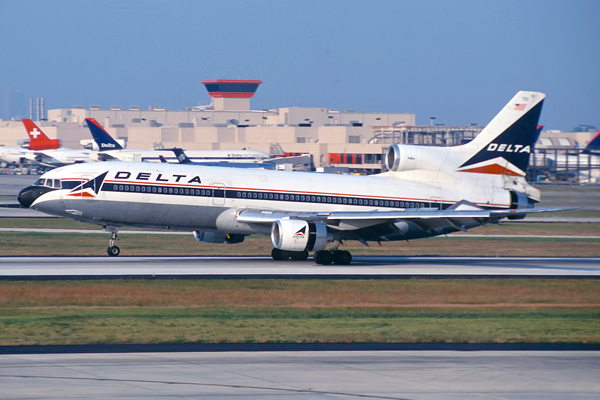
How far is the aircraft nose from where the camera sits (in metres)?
33.4

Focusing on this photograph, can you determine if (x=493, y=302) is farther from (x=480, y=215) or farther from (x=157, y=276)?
(x=157, y=276)

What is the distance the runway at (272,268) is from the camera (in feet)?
96.4

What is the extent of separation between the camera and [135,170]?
113ft

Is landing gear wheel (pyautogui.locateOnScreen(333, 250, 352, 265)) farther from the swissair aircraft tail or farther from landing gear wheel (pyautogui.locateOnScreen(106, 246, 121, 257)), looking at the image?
the swissair aircraft tail

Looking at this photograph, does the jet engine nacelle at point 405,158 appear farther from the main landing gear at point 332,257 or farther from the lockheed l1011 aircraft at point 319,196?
the main landing gear at point 332,257

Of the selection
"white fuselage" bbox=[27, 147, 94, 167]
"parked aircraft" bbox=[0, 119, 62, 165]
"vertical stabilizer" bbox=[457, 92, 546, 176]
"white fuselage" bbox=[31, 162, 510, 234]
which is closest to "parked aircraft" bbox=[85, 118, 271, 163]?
"white fuselage" bbox=[27, 147, 94, 167]

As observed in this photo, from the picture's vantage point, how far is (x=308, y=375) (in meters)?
14.5

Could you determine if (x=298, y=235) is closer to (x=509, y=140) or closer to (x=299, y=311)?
(x=299, y=311)

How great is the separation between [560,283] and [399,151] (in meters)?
12.0

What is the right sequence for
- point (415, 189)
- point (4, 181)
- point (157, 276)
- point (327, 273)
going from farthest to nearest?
point (4, 181)
point (415, 189)
point (327, 273)
point (157, 276)

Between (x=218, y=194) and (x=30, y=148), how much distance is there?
11790cm

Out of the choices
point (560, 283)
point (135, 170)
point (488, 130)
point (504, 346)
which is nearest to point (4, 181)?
point (135, 170)

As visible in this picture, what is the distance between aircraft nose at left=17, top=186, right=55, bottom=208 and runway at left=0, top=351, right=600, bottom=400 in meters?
19.3

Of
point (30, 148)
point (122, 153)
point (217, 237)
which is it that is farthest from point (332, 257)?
point (30, 148)
